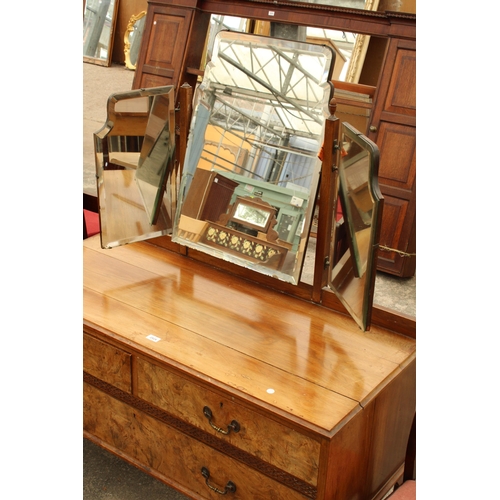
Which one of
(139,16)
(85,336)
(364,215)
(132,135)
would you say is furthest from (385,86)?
(139,16)

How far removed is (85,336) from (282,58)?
3.23ft

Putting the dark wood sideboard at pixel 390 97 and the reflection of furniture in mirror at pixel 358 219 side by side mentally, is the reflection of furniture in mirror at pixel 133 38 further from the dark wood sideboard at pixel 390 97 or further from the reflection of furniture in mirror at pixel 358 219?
the reflection of furniture in mirror at pixel 358 219

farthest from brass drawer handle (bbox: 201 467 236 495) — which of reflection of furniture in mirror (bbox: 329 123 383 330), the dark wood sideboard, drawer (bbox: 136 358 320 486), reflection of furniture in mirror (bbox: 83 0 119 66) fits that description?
reflection of furniture in mirror (bbox: 83 0 119 66)

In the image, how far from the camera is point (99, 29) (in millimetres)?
6590

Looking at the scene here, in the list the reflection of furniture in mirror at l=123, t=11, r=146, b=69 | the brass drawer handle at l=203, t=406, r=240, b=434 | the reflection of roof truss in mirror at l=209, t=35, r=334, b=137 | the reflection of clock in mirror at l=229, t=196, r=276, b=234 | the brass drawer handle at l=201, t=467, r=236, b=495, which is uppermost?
the reflection of furniture in mirror at l=123, t=11, r=146, b=69

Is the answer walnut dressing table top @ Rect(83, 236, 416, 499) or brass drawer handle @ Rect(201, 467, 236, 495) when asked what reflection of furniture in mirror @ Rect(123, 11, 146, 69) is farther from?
brass drawer handle @ Rect(201, 467, 236, 495)

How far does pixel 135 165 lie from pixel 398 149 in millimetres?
1962

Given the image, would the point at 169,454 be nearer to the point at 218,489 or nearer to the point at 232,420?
the point at 218,489

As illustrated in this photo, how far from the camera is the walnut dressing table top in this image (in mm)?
1438

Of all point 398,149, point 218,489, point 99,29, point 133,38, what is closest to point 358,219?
point 218,489

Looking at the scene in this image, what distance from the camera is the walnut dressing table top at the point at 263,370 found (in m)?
1.44

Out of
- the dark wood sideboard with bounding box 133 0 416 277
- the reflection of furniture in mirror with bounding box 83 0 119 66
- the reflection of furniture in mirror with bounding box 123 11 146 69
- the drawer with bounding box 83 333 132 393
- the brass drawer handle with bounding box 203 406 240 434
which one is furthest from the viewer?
the reflection of furniture in mirror with bounding box 83 0 119 66

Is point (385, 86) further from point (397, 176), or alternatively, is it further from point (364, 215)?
point (364, 215)

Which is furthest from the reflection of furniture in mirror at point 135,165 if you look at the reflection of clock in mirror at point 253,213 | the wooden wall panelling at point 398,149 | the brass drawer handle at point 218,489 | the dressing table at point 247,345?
the wooden wall panelling at point 398,149
